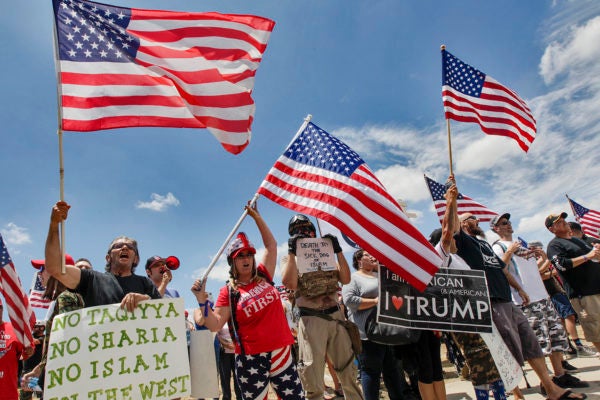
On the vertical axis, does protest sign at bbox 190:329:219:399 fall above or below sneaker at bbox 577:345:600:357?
above

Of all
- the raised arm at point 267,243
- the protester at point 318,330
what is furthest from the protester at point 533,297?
the raised arm at point 267,243

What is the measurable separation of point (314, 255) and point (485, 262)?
2.07m

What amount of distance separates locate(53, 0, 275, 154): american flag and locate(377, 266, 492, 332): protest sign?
235 cm

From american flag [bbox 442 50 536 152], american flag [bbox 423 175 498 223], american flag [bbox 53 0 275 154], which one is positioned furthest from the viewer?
american flag [bbox 423 175 498 223]

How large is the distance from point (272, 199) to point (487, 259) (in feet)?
8.97

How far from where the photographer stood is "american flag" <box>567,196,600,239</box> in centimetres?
1269

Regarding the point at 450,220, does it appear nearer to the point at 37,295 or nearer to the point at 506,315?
the point at 506,315

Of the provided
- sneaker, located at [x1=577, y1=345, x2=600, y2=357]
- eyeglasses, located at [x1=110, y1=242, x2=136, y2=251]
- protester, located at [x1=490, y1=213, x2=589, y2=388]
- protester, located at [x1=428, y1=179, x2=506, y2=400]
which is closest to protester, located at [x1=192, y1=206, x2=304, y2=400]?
eyeglasses, located at [x1=110, y1=242, x2=136, y2=251]

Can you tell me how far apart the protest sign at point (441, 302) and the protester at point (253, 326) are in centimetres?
118

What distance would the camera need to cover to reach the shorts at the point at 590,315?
6203 mm

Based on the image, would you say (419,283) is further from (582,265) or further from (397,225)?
(582,265)

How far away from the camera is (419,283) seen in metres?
4.40

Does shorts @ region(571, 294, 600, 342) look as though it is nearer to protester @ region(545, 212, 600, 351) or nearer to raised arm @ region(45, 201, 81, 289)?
protester @ region(545, 212, 600, 351)

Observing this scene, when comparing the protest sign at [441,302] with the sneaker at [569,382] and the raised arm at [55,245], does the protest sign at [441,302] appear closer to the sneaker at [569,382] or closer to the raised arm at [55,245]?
the sneaker at [569,382]
